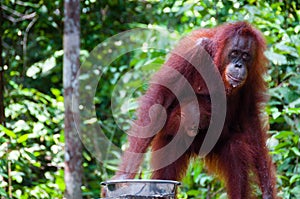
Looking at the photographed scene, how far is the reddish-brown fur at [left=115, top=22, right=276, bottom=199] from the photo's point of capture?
3.18 metres

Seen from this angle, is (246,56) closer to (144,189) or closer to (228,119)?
(228,119)

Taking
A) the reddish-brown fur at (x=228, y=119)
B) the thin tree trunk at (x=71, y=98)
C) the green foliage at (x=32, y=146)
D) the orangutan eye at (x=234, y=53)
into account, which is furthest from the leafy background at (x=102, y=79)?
the orangutan eye at (x=234, y=53)

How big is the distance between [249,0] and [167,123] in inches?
62.7

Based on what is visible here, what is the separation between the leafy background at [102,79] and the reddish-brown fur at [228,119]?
0.20 meters

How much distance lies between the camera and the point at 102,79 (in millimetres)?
5359

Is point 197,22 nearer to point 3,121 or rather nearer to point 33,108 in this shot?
point 33,108

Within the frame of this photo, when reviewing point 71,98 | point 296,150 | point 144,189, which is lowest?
point 144,189

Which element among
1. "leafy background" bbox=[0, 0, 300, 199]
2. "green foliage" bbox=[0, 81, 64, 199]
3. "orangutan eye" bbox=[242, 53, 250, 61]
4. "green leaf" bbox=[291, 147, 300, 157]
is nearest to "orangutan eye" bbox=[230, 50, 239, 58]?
"orangutan eye" bbox=[242, 53, 250, 61]

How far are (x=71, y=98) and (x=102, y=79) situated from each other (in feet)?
6.91

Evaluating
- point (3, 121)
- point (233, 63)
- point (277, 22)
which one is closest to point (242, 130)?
point (233, 63)

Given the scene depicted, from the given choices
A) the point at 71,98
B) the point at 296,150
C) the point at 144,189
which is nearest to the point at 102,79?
the point at 71,98

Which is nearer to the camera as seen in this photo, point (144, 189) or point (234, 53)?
point (144, 189)

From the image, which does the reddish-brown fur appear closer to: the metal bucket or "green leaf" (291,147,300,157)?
"green leaf" (291,147,300,157)

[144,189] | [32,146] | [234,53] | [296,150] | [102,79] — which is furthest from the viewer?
[102,79]
